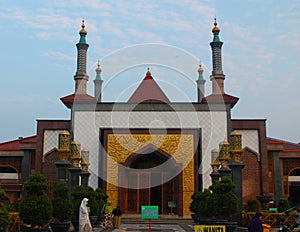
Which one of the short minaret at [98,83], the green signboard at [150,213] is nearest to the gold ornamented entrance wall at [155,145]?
the green signboard at [150,213]

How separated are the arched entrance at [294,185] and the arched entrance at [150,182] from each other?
6755 mm

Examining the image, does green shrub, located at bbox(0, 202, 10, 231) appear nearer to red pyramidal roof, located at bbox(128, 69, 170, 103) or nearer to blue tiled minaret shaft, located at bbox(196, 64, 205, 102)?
red pyramidal roof, located at bbox(128, 69, 170, 103)

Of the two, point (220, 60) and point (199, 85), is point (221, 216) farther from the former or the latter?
point (199, 85)

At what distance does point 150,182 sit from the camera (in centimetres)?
1991

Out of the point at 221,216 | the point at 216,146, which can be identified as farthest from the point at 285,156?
the point at 221,216

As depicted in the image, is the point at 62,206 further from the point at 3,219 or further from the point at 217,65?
the point at 217,65

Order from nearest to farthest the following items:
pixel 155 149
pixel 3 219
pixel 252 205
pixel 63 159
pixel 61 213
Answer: pixel 3 219 → pixel 61 213 → pixel 63 159 → pixel 252 205 → pixel 155 149

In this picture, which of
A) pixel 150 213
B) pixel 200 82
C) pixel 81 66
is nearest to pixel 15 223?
pixel 150 213

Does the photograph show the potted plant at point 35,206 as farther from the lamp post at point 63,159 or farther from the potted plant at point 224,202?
the potted plant at point 224,202

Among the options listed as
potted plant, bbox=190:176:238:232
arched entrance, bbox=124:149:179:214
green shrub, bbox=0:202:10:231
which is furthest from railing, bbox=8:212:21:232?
arched entrance, bbox=124:149:179:214

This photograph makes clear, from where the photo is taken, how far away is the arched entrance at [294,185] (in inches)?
Result: 850

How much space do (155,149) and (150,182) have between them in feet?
5.91

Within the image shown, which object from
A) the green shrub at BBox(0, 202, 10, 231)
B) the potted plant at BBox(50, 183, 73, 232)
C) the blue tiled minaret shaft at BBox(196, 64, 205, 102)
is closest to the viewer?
the green shrub at BBox(0, 202, 10, 231)

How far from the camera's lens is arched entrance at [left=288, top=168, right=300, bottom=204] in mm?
21594
